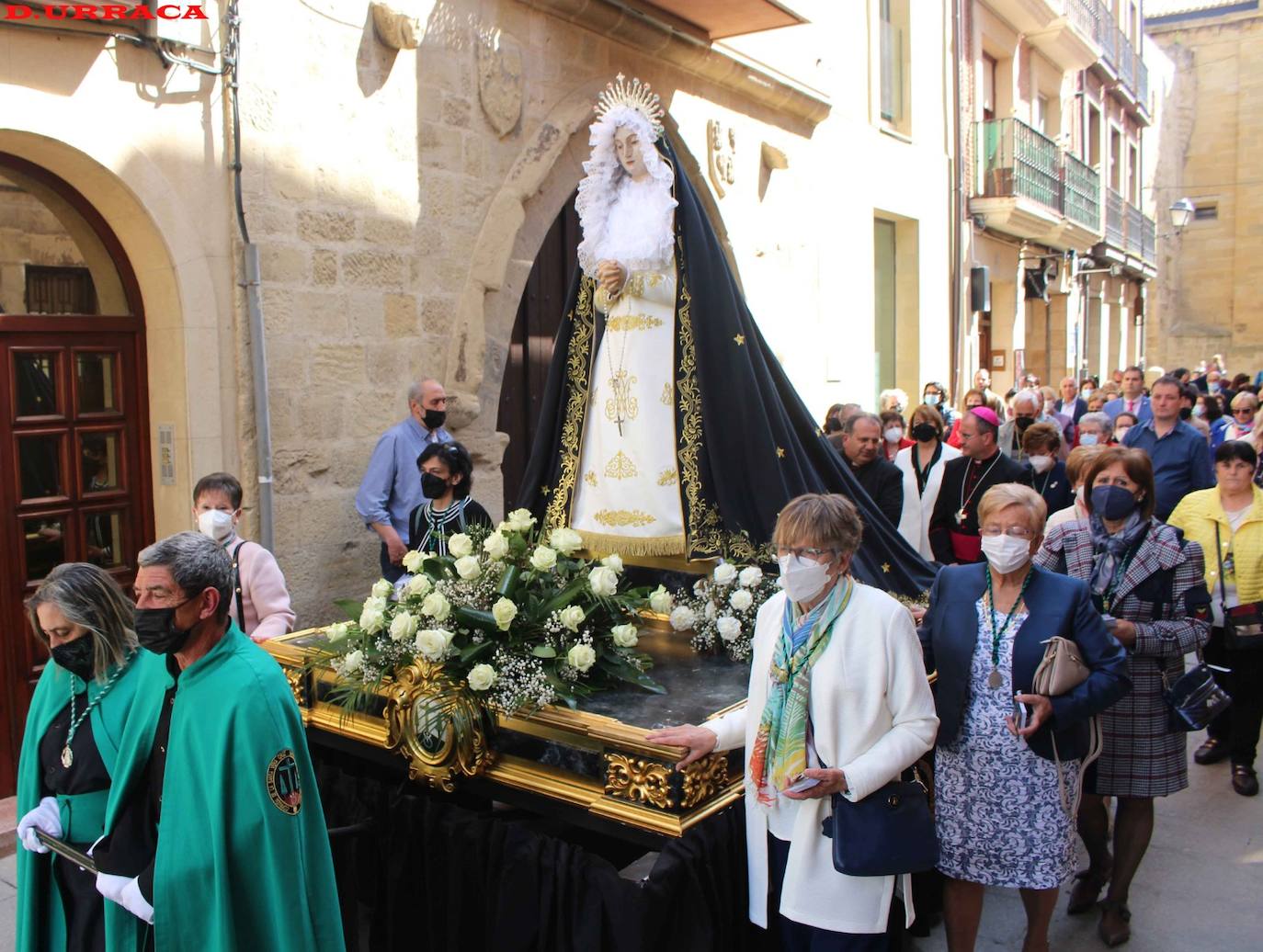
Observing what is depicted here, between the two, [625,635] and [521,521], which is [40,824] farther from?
[521,521]

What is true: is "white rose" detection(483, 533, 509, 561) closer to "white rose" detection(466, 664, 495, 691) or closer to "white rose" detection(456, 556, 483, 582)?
"white rose" detection(456, 556, 483, 582)

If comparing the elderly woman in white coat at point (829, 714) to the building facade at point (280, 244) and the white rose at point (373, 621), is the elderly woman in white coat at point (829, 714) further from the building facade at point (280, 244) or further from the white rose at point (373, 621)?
the building facade at point (280, 244)

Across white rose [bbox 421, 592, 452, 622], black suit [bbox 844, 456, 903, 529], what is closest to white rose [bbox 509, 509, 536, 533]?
white rose [bbox 421, 592, 452, 622]

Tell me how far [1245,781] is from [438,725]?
3.76 metres

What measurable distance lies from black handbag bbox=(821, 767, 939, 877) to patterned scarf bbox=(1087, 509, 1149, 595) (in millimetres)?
1410

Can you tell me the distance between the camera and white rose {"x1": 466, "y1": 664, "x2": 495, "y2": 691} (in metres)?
3.03

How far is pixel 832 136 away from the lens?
35.1ft

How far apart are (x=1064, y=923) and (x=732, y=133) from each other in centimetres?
685

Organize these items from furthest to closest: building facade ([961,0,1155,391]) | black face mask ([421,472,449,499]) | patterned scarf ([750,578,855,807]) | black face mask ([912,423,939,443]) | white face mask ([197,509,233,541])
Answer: building facade ([961,0,1155,391]), black face mask ([912,423,939,443]), black face mask ([421,472,449,499]), white face mask ([197,509,233,541]), patterned scarf ([750,578,855,807])

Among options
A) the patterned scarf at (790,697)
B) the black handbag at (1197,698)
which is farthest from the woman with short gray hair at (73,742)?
the black handbag at (1197,698)

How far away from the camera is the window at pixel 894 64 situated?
1230cm

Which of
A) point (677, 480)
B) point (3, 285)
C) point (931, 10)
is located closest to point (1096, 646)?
point (677, 480)

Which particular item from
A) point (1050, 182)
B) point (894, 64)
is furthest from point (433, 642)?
point (1050, 182)

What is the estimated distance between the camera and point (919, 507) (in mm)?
6078
